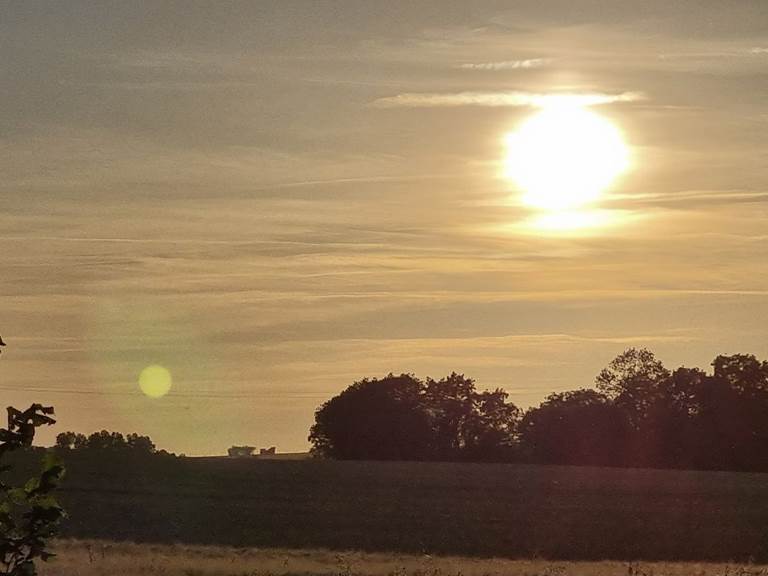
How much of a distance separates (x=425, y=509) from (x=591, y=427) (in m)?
58.2

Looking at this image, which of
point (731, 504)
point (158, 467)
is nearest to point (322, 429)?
point (158, 467)

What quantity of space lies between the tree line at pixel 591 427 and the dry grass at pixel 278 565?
73.0m

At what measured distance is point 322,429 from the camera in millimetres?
118062

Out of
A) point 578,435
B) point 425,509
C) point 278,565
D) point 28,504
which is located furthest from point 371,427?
point 28,504

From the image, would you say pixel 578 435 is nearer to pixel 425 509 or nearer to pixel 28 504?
pixel 425 509

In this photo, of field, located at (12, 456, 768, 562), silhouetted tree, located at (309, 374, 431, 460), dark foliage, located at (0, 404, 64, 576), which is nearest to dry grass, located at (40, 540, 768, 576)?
field, located at (12, 456, 768, 562)

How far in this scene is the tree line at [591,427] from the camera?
364 ft

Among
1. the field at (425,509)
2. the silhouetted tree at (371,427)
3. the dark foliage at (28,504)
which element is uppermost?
the silhouetted tree at (371,427)

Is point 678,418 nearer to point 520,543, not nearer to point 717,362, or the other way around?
point 717,362

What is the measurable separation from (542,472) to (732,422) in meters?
32.6

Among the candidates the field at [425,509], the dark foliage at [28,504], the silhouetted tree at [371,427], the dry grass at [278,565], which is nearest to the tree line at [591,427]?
the silhouetted tree at [371,427]

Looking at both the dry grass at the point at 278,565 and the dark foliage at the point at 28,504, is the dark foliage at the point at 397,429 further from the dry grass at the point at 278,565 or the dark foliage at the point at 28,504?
the dark foliage at the point at 28,504

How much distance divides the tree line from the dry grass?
73.0 metres

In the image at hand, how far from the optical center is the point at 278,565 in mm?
33375
